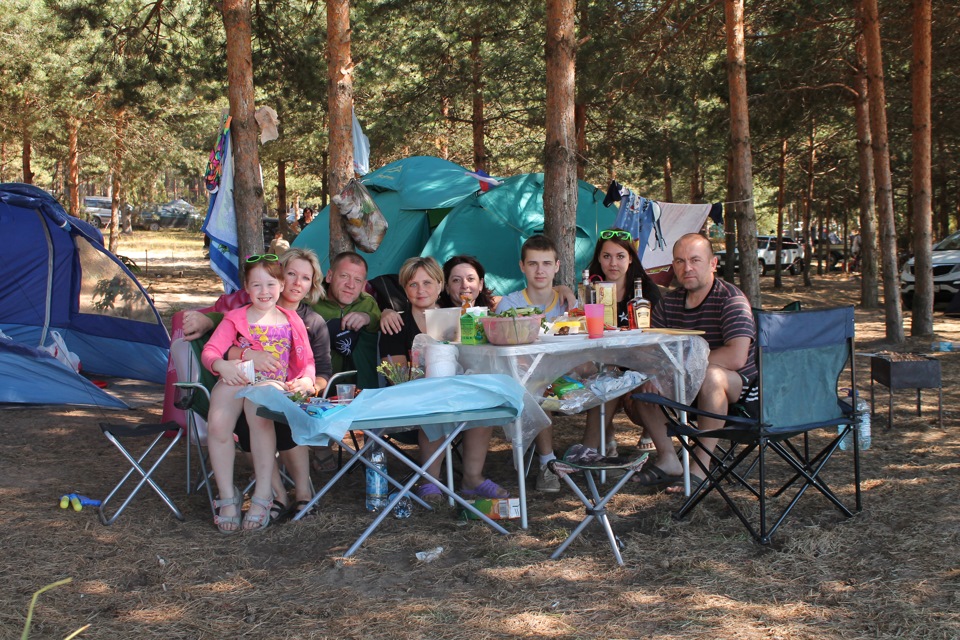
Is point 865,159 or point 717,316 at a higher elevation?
point 865,159

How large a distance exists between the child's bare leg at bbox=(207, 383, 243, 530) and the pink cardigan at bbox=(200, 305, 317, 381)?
12 centimetres

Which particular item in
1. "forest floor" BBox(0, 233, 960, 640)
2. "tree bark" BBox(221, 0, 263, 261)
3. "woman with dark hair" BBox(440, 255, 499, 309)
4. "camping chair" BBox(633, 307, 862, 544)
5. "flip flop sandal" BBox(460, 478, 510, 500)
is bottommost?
"forest floor" BBox(0, 233, 960, 640)

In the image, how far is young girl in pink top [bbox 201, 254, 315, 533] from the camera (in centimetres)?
360

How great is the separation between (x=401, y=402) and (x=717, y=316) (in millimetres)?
1617

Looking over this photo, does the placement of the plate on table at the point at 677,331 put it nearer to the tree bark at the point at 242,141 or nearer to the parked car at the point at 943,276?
the tree bark at the point at 242,141

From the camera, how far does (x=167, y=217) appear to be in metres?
39.8

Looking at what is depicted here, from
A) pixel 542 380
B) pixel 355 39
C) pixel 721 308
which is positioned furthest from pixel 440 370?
pixel 355 39

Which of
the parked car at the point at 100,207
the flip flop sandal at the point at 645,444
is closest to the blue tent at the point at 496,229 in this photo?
the flip flop sandal at the point at 645,444

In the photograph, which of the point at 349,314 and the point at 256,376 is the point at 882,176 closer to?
the point at 349,314

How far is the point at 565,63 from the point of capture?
18.4 ft

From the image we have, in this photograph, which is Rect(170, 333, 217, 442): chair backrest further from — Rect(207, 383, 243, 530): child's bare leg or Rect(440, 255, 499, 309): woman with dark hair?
Rect(440, 255, 499, 309): woman with dark hair

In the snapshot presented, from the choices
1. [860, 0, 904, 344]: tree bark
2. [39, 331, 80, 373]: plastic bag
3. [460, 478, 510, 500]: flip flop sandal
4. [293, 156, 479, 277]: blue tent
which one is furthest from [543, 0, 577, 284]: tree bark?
[860, 0, 904, 344]: tree bark

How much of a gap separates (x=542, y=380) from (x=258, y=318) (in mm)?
1268

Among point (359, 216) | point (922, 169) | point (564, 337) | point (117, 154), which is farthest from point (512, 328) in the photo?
point (117, 154)
